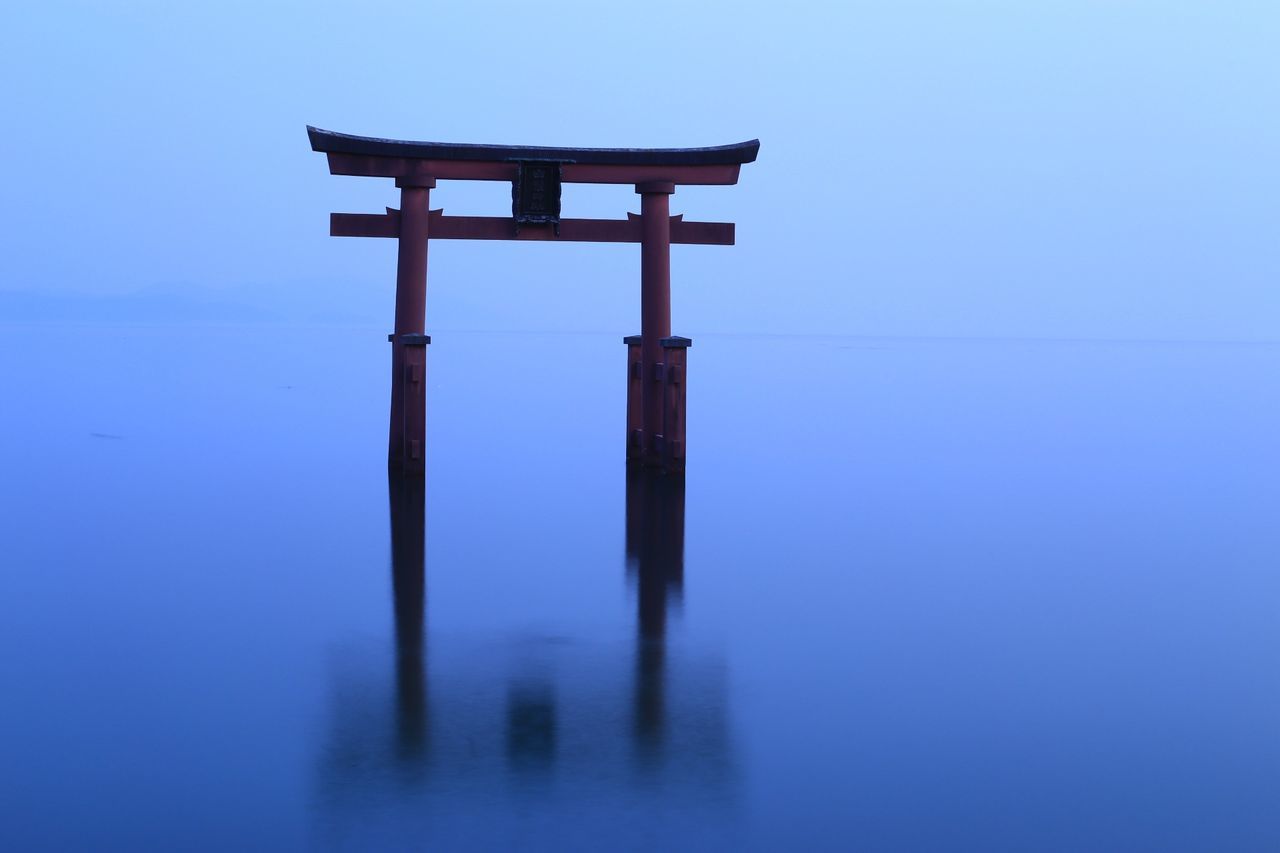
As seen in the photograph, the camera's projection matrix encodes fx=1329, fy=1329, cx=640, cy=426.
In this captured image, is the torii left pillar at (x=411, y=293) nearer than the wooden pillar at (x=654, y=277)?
Yes

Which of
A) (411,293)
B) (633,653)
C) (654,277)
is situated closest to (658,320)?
(654,277)

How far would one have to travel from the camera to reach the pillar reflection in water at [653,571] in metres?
6.16

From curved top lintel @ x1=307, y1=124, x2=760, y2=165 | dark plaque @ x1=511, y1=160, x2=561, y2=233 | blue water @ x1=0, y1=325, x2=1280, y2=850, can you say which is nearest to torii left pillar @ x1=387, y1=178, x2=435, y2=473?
curved top lintel @ x1=307, y1=124, x2=760, y2=165

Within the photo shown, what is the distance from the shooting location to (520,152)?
41.7 feet

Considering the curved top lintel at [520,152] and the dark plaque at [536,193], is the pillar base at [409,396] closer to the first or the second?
the dark plaque at [536,193]

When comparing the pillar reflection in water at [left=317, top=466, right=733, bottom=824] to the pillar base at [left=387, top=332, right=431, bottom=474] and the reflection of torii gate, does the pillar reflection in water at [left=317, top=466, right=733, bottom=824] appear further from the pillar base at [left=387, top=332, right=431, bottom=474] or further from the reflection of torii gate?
the reflection of torii gate

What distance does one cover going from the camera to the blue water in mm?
4895

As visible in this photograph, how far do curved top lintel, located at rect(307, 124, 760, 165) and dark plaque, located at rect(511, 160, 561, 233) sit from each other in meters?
0.15

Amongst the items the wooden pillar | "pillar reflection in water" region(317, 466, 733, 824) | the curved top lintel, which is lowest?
"pillar reflection in water" region(317, 466, 733, 824)

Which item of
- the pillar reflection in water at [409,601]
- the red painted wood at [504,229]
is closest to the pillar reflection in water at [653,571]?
the pillar reflection in water at [409,601]

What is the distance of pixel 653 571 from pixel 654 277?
429 cm

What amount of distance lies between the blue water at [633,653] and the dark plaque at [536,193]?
2.83 metres

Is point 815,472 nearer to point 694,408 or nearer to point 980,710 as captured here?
point 980,710

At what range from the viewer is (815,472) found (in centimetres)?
1619
